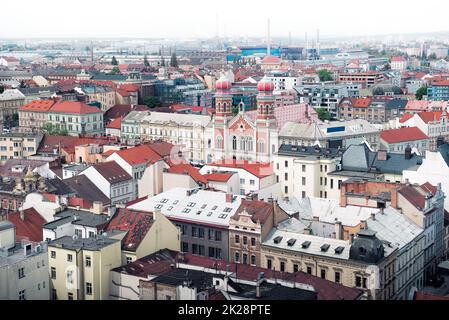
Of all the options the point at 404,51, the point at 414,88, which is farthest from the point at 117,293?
the point at 404,51

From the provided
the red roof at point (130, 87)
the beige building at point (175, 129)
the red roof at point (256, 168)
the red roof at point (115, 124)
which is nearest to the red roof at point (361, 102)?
the beige building at point (175, 129)

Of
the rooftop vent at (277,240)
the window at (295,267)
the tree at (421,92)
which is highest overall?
the tree at (421,92)

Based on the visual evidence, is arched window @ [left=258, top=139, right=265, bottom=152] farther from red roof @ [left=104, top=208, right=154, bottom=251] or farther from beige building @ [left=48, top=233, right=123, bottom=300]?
beige building @ [left=48, top=233, right=123, bottom=300]

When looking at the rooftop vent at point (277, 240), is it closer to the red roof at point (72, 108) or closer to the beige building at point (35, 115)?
the red roof at point (72, 108)

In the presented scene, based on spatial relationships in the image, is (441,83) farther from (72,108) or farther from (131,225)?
(131,225)

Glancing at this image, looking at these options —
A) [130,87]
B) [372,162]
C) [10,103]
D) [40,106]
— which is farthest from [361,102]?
[372,162]

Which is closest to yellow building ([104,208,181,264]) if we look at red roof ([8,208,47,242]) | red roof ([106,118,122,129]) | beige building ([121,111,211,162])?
red roof ([8,208,47,242])
